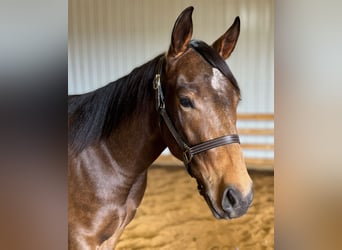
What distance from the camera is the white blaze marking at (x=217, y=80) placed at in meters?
0.53

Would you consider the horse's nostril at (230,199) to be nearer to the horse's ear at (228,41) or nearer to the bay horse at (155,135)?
the bay horse at (155,135)

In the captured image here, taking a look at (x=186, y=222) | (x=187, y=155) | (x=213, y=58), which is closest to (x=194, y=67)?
(x=213, y=58)

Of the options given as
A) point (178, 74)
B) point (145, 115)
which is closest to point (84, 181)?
point (145, 115)

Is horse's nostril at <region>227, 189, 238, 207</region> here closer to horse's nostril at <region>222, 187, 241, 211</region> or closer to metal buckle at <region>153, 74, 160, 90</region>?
horse's nostril at <region>222, 187, 241, 211</region>

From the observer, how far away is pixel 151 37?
0.62m

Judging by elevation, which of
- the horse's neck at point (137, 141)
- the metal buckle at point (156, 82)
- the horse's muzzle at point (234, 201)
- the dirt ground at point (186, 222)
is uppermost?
the metal buckle at point (156, 82)

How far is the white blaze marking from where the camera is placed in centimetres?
53

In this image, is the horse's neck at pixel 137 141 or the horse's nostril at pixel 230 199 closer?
the horse's nostril at pixel 230 199

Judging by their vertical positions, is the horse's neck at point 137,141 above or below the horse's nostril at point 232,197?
above

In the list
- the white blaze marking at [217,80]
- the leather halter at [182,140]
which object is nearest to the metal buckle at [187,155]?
the leather halter at [182,140]

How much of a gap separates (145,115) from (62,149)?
0.58 feet

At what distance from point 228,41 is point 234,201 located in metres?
0.30

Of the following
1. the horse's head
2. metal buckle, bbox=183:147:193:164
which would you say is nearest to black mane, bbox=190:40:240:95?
the horse's head

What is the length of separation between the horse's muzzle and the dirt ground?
61mm
